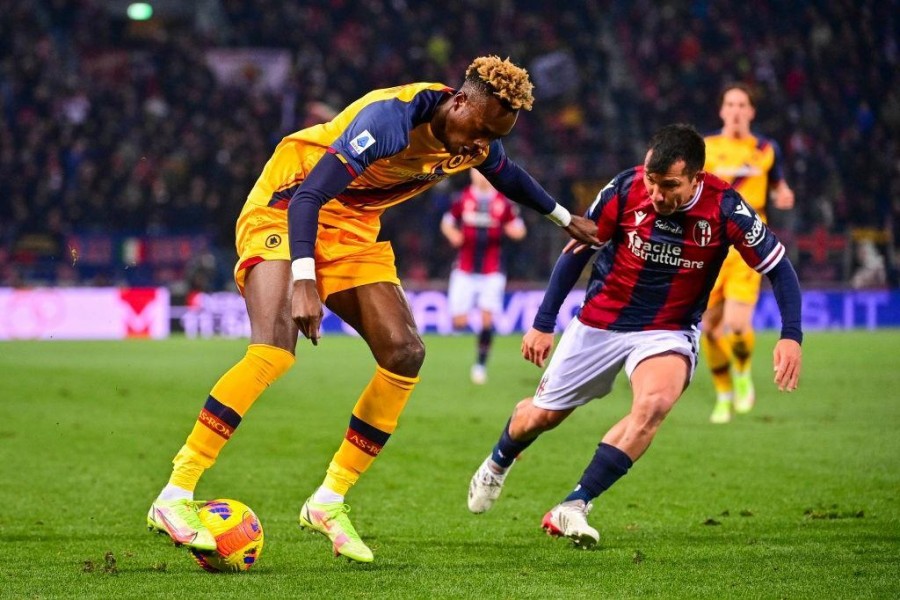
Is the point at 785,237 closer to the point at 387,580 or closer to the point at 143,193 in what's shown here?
the point at 143,193

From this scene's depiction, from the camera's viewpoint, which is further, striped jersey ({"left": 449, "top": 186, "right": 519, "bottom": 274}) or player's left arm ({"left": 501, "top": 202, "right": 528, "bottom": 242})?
striped jersey ({"left": 449, "top": 186, "right": 519, "bottom": 274})

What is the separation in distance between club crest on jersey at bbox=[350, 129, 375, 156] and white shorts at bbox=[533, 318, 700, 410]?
153 centimetres

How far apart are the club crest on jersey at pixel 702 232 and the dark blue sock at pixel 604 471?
3.34 feet

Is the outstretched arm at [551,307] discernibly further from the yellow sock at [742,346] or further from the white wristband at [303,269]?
the yellow sock at [742,346]

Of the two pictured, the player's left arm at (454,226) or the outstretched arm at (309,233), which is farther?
the player's left arm at (454,226)

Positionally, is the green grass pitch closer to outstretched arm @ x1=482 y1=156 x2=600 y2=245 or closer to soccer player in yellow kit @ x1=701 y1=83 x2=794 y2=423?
soccer player in yellow kit @ x1=701 y1=83 x2=794 y2=423

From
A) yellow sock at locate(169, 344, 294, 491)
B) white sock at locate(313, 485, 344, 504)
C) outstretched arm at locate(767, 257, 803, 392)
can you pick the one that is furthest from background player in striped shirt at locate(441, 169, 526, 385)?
yellow sock at locate(169, 344, 294, 491)

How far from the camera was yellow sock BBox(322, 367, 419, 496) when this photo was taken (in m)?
5.52

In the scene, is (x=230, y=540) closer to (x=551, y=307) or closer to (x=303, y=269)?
(x=303, y=269)

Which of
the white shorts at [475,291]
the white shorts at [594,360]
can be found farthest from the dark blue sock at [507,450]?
the white shorts at [475,291]

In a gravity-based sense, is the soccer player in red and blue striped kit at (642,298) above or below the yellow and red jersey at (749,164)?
below

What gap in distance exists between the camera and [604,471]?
18.1ft

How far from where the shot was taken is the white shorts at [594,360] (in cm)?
586

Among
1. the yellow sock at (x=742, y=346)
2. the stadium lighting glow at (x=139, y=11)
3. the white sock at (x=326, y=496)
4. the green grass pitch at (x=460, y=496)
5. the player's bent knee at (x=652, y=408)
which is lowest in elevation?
the green grass pitch at (x=460, y=496)
